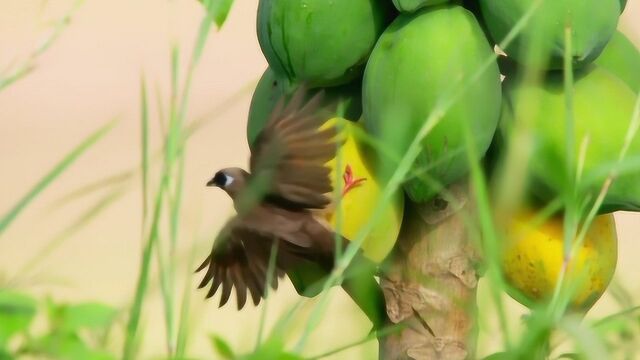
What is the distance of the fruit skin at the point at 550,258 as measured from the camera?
56cm

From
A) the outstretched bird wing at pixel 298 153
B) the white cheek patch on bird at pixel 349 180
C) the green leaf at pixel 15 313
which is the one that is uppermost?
the green leaf at pixel 15 313

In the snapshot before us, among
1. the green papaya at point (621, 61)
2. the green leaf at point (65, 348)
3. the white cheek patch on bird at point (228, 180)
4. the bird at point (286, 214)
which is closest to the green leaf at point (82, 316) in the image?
the green leaf at point (65, 348)

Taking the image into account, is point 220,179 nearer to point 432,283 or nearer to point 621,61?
point 432,283

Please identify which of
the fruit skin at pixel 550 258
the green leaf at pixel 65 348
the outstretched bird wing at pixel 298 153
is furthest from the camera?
the fruit skin at pixel 550 258

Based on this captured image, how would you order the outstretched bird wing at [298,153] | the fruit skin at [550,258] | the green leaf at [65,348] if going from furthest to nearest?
the fruit skin at [550,258], the outstretched bird wing at [298,153], the green leaf at [65,348]

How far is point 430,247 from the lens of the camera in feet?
1.86

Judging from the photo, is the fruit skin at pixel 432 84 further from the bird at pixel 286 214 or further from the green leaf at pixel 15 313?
the green leaf at pixel 15 313

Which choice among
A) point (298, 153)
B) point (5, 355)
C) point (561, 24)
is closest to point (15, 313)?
point (5, 355)

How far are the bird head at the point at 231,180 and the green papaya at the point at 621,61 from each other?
0.22m

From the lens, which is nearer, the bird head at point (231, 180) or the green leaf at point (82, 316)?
the green leaf at point (82, 316)

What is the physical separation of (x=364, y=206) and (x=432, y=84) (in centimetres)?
8

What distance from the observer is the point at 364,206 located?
55cm

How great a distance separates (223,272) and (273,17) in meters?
0.14

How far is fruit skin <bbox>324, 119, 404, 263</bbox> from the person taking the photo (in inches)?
21.4
